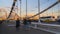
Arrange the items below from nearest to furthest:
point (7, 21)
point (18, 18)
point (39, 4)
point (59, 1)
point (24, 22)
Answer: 1. point (59, 1)
2. point (39, 4)
3. point (18, 18)
4. point (24, 22)
5. point (7, 21)

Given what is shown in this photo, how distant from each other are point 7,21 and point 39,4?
40.0 feet

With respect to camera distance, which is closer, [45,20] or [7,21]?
[45,20]

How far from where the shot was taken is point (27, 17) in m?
13.8

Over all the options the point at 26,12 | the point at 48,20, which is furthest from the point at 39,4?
the point at 48,20

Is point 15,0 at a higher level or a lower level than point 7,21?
higher

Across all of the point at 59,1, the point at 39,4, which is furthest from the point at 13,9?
the point at 59,1

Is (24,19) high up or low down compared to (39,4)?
down

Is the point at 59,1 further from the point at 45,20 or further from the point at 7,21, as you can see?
the point at 7,21

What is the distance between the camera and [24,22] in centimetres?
1542

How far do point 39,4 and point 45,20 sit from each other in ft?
32.3

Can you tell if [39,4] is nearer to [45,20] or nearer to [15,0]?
[15,0]

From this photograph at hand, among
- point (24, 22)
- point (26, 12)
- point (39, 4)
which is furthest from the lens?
point (24, 22)

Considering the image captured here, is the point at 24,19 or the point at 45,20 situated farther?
the point at 45,20

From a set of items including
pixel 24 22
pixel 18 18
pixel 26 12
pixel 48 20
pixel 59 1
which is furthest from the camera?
pixel 48 20
